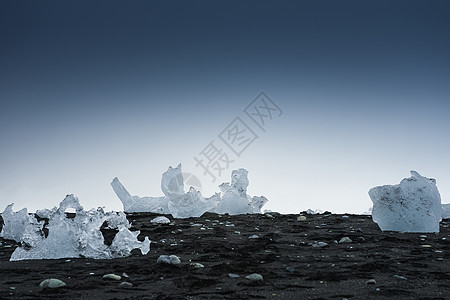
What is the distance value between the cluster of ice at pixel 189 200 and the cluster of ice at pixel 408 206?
149 inches

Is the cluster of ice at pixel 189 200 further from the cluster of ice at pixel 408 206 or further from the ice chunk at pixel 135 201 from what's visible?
the cluster of ice at pixel 408 206

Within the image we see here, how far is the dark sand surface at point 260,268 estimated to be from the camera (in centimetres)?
361

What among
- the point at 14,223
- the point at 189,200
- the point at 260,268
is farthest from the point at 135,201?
the point at 260,268

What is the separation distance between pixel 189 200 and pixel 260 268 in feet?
17.3

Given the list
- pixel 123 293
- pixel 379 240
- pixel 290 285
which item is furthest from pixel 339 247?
pixel 123 293

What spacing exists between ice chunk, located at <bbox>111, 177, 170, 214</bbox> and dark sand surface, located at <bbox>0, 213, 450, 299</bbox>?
351cm

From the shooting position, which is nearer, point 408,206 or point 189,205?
point 408,206

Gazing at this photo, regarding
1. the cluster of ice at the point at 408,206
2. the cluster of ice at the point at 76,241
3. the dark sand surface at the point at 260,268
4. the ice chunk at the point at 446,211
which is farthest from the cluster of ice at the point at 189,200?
the ice chunk at the point at 446,211

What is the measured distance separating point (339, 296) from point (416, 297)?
0.64 m

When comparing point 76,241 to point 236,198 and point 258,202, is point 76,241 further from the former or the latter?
point 258,202

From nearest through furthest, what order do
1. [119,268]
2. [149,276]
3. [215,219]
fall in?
[149,276], [119,268], [215,219]

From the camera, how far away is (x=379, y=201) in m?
7.65

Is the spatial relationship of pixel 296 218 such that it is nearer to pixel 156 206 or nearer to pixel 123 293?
pixel 156 206

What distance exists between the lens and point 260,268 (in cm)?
452
